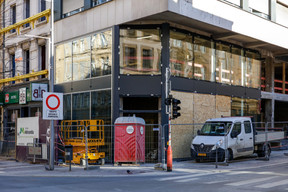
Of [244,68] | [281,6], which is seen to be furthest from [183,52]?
[281,6]

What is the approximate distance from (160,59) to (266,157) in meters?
7.36

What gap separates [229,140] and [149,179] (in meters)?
6.23

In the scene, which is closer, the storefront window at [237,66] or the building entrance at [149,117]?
the building entrance at [149,117]

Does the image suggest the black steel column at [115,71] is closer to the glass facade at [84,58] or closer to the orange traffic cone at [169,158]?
the glass facade at [84,58]

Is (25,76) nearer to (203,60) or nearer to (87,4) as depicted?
(87,4)

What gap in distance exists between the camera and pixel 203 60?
22.1 metres

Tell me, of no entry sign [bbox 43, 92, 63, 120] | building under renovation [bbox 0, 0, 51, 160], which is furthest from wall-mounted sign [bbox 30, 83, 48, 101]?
no entry sign [bbox 43, 92, 63, 120]

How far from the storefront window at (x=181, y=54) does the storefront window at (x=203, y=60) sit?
46 centimetres

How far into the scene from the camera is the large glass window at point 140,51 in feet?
65.6

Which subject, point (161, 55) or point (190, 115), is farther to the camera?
point (190, 115)

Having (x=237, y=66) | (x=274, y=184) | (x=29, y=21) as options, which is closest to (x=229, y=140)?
(x=274, y=184)

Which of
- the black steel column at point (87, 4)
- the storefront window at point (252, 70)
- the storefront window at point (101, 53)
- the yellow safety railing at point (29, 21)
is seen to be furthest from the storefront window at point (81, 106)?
the storefront window at point (252, 70)

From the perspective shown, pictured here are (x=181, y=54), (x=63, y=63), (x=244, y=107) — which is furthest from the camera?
(x=244, y=107)

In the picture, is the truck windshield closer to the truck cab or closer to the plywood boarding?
the truck cab
